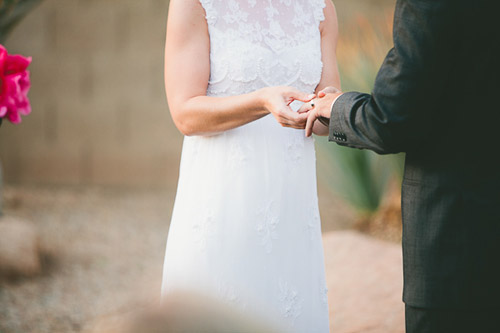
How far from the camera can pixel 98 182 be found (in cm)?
764

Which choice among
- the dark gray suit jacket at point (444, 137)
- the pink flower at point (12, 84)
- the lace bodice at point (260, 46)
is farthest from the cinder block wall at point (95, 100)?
the dark gray suit jacket at point (444, 137)

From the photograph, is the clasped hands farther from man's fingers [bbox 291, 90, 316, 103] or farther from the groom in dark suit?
the groom in dark suit

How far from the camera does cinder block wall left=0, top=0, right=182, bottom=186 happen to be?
24.9 feet

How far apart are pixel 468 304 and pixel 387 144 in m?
0.48

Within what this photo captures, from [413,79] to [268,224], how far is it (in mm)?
768

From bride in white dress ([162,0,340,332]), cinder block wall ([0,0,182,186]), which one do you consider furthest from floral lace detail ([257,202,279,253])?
cinder block wall ([0,0,182,186])

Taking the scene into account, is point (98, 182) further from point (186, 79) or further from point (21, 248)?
point (186, 79)

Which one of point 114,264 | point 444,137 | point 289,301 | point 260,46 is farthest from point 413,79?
point 114,264

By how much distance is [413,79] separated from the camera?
1.54 metres

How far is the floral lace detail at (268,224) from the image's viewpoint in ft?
6.79

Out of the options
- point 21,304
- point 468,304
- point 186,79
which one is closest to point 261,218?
point 186,79

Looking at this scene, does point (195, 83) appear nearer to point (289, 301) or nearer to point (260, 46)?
point (260, 46)

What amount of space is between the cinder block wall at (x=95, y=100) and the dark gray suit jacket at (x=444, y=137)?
6105 mm

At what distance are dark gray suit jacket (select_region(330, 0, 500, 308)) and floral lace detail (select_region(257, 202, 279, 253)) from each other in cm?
49
